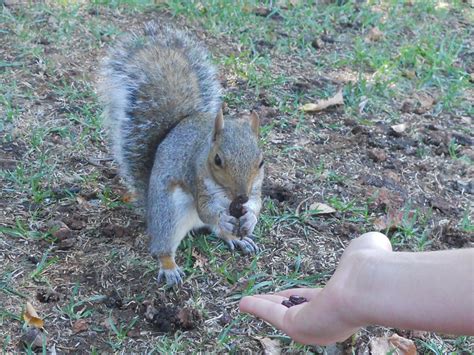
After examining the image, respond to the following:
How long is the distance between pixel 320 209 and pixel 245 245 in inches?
11.7

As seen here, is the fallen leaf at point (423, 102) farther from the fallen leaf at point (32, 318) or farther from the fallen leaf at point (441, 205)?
the fallen leaf at point (32, 318)

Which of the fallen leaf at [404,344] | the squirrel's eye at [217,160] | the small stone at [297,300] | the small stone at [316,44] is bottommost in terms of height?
the fallen leaf at [404,344]

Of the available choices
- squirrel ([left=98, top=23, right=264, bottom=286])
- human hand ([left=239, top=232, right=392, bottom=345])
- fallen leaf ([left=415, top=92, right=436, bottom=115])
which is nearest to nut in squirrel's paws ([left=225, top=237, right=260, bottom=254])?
squirrel ([left=98, top=23, right=264, bottom=286])

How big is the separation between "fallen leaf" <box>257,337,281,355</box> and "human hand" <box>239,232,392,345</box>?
26cm

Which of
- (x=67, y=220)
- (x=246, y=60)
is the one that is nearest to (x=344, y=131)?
(x=246, y=60)

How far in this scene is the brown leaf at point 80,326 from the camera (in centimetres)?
173

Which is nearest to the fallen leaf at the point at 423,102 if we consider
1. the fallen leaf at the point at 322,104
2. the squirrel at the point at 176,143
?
the fallen leaf at the point at 322,104

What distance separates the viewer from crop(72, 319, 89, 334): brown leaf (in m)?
1.73

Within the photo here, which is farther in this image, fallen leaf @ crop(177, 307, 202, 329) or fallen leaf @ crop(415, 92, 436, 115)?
fallen leaf @ crop(415, 92, 436, 115)

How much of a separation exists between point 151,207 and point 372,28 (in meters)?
1.92

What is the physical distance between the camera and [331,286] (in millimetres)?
1322

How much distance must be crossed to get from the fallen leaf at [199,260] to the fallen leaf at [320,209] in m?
0.40

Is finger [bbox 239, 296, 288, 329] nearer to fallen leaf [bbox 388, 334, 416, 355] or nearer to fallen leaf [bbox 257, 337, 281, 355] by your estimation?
fallen leaf [bbox 257, 337, 281, 355]

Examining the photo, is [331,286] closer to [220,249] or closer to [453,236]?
[220,249]
